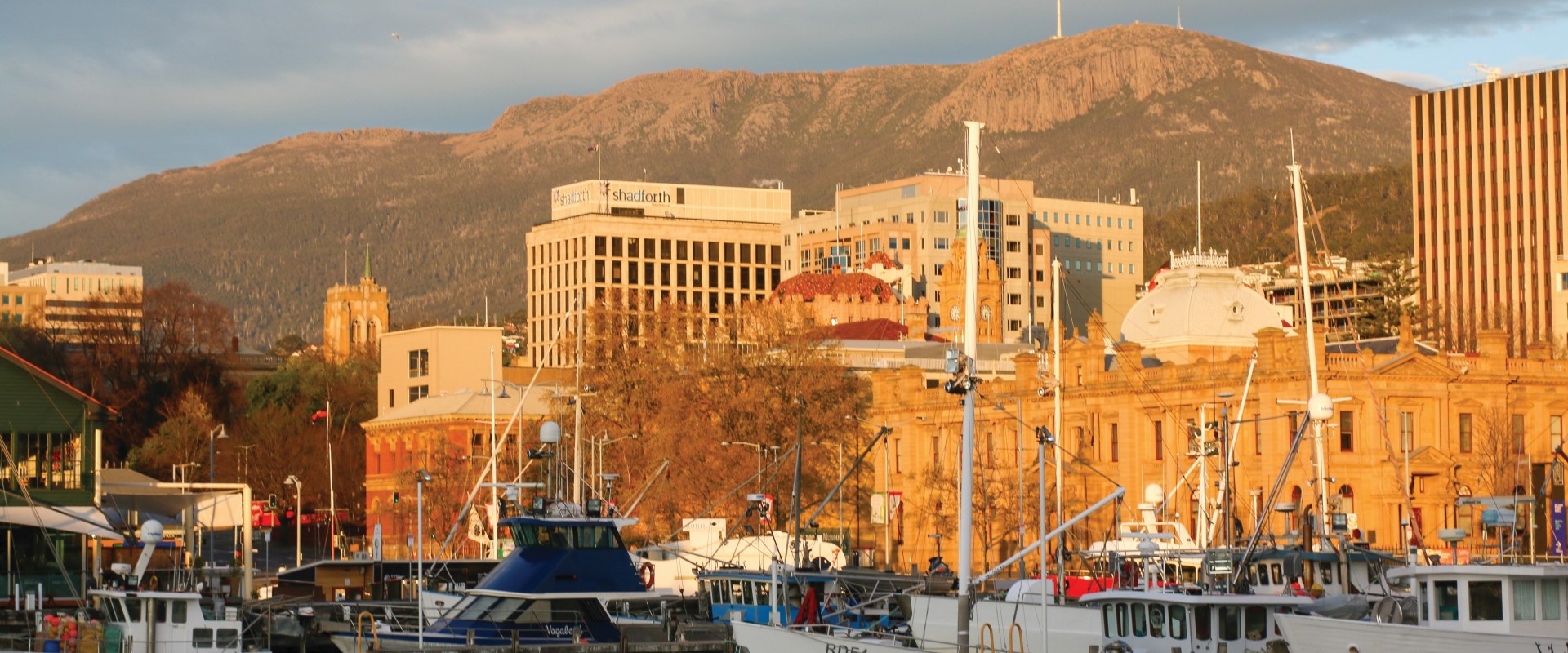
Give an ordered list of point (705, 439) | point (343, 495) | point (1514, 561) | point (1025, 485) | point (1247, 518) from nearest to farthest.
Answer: point (1514, 561) → point (1247, 518) → point (1025, 485) → point (705, 439) → point (343, 495)

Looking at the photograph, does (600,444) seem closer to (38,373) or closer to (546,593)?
(38,373)

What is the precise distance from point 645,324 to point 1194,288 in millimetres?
33090

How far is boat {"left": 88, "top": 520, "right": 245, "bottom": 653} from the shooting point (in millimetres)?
55031

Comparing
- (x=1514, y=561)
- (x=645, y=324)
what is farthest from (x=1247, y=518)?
(x=1514, y=561)

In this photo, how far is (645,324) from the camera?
136 metres

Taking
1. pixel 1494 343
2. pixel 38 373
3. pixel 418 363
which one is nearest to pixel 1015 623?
pixel 38 373

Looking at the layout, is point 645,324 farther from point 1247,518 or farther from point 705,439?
point 1247,518

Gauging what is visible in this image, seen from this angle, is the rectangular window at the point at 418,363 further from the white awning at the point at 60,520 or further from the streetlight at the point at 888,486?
the white awning at the point at 60,520

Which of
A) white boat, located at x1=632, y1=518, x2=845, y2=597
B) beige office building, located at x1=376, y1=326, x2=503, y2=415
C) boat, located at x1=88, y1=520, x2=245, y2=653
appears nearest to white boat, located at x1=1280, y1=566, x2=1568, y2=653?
boat, located at x1=88, y1=520, x2=245, y2=653

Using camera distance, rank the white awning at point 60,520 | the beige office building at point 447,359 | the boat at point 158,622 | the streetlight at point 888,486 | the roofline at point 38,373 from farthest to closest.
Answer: the beige office building at point 447,359 < the streetlight at point 888,486 < the roofline at point 38,373 < the white awning at point 60,520 < the boat at point 158,622

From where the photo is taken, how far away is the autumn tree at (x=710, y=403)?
384 feet

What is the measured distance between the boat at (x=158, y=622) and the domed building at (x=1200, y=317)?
6893cm

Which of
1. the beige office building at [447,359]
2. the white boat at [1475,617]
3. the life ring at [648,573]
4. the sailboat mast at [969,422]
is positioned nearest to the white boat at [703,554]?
the life ring at [648,573]

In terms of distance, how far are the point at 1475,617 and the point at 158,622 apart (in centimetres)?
3022
